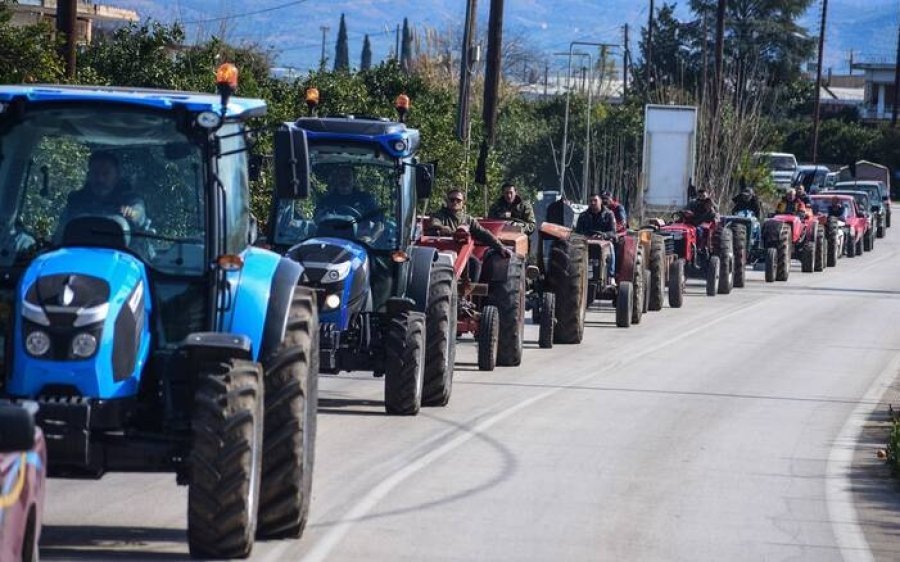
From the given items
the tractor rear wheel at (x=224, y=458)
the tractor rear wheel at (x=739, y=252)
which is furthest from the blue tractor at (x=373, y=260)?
the tractor rear wheel at (x=739, y=252)

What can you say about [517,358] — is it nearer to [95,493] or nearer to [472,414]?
[472,414]

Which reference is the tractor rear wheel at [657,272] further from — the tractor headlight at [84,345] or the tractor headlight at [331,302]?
the tractor headlight at [84,345]

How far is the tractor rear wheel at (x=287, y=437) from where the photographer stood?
32.5ft

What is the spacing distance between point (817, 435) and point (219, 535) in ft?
27.8

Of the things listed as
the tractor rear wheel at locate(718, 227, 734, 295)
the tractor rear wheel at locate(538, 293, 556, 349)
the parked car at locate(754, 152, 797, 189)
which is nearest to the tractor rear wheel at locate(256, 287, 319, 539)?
the tractor rear wheel at locate(538, 293, 556, 349)

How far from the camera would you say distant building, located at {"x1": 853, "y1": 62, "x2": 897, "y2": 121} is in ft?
393

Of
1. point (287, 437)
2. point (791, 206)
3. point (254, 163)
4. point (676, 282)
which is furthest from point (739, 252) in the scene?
point (287, 437)

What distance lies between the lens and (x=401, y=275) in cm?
1641

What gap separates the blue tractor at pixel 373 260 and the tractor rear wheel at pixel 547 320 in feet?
19.8

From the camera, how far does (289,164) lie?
10.2 m

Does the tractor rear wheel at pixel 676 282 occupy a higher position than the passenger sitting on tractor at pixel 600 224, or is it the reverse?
the passenger sitting on tractor at pixel 600 224

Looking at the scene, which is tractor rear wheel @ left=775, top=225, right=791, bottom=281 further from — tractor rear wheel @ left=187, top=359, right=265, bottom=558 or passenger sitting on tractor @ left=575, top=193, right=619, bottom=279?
tractor rear wheel @ left=187, top=359, right=265, bottom=558

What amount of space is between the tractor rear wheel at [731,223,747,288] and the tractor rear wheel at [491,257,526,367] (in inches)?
596

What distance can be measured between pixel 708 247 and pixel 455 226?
14131 millimetres
